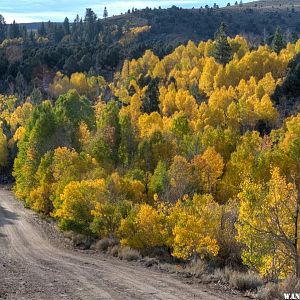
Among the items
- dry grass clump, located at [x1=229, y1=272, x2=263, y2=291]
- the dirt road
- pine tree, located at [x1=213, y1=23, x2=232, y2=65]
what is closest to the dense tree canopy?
dry grass clump, located at [x1=229, y1=272, x2=263, y2=291]

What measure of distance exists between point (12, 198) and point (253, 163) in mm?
36230

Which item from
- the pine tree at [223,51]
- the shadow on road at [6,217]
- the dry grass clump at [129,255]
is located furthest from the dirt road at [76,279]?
the pine tree at [223,51]

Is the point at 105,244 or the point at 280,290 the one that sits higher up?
the point at 280,290

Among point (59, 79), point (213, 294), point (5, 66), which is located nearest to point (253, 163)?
point (213, 294)

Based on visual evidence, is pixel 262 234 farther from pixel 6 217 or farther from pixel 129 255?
pixel 6 217

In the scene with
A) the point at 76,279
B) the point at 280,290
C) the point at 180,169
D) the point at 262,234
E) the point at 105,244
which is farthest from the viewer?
the point at 180,169

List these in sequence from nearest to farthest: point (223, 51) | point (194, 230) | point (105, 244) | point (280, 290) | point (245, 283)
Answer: point (280, 290), point (245, 283), point (194, 230), point (105, 244), point (223, 51)

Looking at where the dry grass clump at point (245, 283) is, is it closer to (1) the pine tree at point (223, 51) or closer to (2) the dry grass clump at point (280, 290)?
(2) the dry grass clump at point (280, 290)

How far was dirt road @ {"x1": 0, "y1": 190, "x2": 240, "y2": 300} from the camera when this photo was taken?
63.6 ft

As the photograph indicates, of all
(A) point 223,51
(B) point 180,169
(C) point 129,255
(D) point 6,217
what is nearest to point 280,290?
(C) point 129,255

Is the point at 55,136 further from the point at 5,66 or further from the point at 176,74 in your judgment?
the point at 5,66

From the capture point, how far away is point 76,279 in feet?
75.1

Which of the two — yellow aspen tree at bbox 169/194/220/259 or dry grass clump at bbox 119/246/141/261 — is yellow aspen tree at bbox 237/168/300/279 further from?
dry grass clump at bbox 119/246/141/261

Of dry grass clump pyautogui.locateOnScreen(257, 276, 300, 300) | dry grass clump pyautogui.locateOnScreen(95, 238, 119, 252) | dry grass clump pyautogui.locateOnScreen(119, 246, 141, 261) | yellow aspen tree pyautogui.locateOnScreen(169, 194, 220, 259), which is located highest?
dry grass clump pyautogui.locateOnScreen(257, 276, 300, 300)
